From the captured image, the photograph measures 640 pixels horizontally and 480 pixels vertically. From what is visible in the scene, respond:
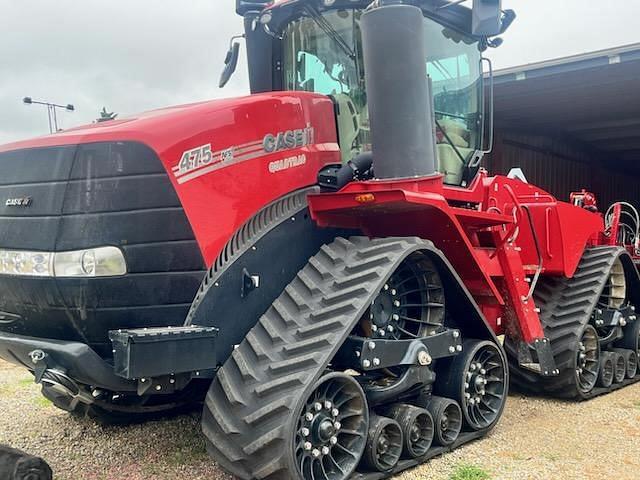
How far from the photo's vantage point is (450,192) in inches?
197

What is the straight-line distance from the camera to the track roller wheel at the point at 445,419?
4.33 metres

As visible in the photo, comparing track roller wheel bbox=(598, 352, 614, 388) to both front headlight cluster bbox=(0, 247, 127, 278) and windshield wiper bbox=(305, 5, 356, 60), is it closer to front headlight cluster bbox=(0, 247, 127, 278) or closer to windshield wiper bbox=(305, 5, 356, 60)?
windshield wiper bbox=(305, 5, 356, 60)

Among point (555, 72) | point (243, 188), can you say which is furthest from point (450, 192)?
point (555, 72)

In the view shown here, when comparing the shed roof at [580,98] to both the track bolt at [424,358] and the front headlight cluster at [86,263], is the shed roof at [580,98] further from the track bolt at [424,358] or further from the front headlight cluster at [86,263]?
the front headlight cluster at [86,263]

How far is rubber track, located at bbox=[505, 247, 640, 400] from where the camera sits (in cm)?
606

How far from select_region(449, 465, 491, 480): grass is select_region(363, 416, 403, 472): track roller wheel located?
0.36 metres

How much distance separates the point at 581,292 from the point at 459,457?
2.78m

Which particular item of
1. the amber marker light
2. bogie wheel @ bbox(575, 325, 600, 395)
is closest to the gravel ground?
bogie wheel @ bbox(575, 325, 600, 395)

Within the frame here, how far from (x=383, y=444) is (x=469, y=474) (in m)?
0.56

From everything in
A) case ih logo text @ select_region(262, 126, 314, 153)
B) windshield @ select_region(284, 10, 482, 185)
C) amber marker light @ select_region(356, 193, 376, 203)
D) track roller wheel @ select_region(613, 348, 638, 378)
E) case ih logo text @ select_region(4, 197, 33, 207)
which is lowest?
track roller wheel @ select_region(613, 348, 638, 378)

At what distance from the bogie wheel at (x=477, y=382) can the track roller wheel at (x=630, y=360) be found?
104 inches

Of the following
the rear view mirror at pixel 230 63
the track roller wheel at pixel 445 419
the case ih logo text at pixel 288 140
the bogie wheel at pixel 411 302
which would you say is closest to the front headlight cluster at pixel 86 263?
the case ih logo text at pixel 288 140

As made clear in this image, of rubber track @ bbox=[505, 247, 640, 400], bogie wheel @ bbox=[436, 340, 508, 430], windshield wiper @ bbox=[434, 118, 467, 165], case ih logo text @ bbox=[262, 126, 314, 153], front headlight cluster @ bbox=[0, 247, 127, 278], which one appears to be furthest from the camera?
rubber track @ bbox=[505, 247, 640, 400]

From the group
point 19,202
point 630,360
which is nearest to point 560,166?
point 630,360
